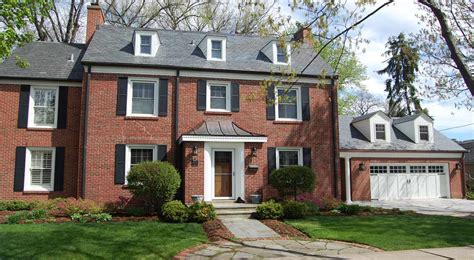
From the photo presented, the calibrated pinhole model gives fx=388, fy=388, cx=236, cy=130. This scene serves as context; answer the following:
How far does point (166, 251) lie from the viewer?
784 cm

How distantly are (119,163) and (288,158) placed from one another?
6.88 m

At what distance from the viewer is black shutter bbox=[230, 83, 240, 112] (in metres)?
16.1

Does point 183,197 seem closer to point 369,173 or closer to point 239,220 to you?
point 239,220

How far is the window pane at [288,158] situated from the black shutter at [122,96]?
6611mm

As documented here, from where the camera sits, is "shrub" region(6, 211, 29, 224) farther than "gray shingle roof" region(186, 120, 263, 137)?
No

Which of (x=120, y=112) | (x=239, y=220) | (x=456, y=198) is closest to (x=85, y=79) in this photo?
(x=120, y=112)

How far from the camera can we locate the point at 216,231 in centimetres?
1016

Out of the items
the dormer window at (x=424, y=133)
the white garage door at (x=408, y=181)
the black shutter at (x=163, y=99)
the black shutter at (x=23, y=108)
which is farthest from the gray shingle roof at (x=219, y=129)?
the dormer window at (x=424, y=133)

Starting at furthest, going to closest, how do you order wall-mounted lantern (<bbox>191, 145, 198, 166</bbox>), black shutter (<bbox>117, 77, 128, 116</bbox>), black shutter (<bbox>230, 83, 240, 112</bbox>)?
black shutter (<bbox>230, 83, 240, 112</bbox>) < black shutter (<bbox>117, 77, 128, 116</bbox>) < wall-mounted lantern (<bbox>191, 145, 198, 166</bbox>)

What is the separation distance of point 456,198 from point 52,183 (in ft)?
66.7

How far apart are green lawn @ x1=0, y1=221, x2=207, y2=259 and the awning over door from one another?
420cm

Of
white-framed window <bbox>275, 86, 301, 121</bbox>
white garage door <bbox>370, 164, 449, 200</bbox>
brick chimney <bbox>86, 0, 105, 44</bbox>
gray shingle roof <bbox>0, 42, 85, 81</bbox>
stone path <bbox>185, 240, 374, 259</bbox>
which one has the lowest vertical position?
stone path <bbox>185, 240, 374, 259</bbox>

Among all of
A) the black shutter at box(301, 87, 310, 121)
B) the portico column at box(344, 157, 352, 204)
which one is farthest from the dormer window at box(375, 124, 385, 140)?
the black shutter at box(301, 87, 310, 121)

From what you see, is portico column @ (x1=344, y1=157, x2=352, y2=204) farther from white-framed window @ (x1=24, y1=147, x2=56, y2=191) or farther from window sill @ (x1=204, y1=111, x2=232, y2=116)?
white-framed window @ (x1=24, y1=147, x2=56, y2=191)
